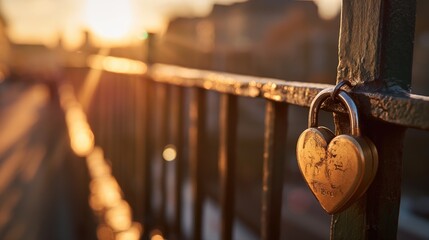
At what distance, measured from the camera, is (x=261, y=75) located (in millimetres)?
22109

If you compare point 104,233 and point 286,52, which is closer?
point 104,233

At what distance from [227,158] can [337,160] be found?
634 millimetres

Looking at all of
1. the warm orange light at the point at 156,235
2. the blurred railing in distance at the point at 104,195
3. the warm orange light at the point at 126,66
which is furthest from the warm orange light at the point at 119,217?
the warm orange light at the point at 126,66

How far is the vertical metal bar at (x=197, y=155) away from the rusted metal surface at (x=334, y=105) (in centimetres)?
10

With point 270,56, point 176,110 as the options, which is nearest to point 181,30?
point 270,56

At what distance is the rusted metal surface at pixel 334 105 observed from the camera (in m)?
0.63

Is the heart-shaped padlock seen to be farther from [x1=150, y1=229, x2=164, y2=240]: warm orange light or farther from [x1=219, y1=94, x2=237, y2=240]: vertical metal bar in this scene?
[x1=150, y1=229, x2=164, y2=240]: warm orange light

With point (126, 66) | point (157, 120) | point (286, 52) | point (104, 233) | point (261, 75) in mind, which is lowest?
point (104, 233)

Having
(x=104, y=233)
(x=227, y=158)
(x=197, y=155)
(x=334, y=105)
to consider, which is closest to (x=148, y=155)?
(x=197, y=155)

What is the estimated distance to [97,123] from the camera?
476 centimetres

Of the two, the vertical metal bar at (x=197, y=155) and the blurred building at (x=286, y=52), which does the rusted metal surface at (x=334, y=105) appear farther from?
the blurred building at (x=286, y=52)

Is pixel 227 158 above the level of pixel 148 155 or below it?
above

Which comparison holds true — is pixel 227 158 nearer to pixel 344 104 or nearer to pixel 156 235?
pixel 344 104

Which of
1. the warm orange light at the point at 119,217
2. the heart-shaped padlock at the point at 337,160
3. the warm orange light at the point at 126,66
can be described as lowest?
the warm orange light at the point at 119,217
